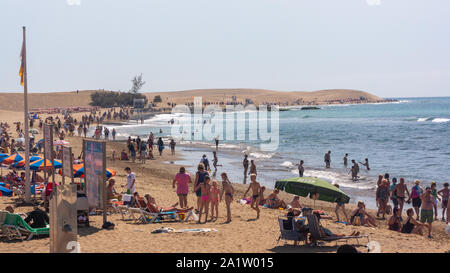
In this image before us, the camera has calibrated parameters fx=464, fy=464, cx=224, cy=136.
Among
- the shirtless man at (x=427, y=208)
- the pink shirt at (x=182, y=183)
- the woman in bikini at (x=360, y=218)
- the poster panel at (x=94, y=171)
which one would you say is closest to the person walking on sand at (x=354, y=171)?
the shirtless man at (x=427, y=208)

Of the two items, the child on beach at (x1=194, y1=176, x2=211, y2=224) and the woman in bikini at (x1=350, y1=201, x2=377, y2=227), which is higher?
the child on beach at (x1=194, y1=176, x2=211, y2=224)

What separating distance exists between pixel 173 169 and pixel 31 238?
585 inches

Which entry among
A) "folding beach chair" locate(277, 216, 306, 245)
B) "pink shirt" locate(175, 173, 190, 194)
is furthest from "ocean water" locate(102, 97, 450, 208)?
"folding beach chair" locate(277, 216, 306, 245)

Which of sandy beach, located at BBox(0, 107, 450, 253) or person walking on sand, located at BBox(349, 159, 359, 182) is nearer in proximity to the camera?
sandy beach, located at BBox(0, 107, 450, 253)

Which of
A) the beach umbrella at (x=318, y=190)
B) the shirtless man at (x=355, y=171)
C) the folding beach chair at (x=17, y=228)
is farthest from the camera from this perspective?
the shirtless man at (x=355, y=171)

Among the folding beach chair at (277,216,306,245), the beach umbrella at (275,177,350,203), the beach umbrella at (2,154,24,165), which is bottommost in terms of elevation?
the folding beach chair at (277,216,306,245)

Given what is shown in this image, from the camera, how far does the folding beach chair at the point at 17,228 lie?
348 inches

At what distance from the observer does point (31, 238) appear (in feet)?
29.4

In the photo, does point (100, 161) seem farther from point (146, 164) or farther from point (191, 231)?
point (146, 164)

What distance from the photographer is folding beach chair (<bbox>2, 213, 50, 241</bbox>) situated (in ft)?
29.0

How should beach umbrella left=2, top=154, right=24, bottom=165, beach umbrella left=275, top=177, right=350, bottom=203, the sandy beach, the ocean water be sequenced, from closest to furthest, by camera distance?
the sandy beach
beach umbrella left=275, top=177, right=350, bottom=203
beach umbrella left=2, top=154, right=24, bottom=165
the ocean water

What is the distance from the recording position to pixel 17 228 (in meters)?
8.84

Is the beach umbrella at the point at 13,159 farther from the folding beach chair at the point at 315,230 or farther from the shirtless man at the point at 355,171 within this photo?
the shirtless man at the point at 355,171

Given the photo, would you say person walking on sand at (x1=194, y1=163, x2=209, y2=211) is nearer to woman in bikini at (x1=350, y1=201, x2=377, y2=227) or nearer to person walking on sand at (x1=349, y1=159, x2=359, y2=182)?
woman in bikini at (x1=350, y1=201, x2=377, y2=227)
